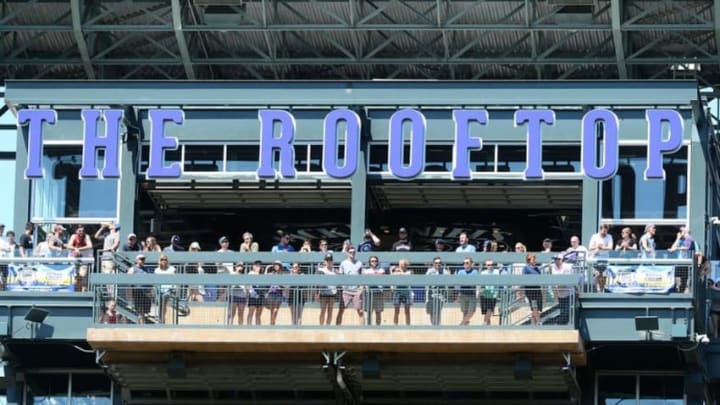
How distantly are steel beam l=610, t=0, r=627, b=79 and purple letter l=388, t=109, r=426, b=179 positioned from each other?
727 centimetres

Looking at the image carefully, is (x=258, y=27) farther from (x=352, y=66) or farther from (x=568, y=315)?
(x=568, y=315)

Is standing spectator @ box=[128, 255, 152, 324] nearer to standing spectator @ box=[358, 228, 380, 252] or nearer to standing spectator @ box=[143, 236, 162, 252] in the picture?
standing spectator @ box=[143, 236, 162, 252]

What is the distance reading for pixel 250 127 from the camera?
2410 inches

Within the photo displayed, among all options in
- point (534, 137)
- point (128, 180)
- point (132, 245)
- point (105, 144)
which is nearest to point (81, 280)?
point (132, 245)

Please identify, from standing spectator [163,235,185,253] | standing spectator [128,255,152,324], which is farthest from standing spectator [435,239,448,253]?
standing spectator [128,255,152,324]

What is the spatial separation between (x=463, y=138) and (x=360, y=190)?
2667mm

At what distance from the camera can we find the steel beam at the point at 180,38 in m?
66.4

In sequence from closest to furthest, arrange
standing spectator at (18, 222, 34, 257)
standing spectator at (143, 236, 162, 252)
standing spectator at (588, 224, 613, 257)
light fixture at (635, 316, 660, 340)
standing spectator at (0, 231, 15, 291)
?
1. light fixture at (635, 316, 660, 340)
2. standing spectator at (588, 224, 613, 257)
3. standing spectator at (0, 231, 15, 291)
4. standing spectator at (18, 222, 34, 257)
5. standing spectator at (143, 236, 162, 252)

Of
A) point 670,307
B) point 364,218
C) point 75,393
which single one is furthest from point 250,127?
point 670,307

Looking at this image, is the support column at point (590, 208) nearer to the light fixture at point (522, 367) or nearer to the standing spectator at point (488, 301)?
the light fixture at point (522, 367)

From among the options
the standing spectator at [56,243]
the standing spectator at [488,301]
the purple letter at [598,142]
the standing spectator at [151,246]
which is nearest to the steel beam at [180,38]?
the standing spectator at [151,246]

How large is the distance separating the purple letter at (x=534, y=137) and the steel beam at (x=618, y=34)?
582 centimetres

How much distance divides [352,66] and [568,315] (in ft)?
52.6

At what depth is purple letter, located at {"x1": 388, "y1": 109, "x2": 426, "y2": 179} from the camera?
198 ft
